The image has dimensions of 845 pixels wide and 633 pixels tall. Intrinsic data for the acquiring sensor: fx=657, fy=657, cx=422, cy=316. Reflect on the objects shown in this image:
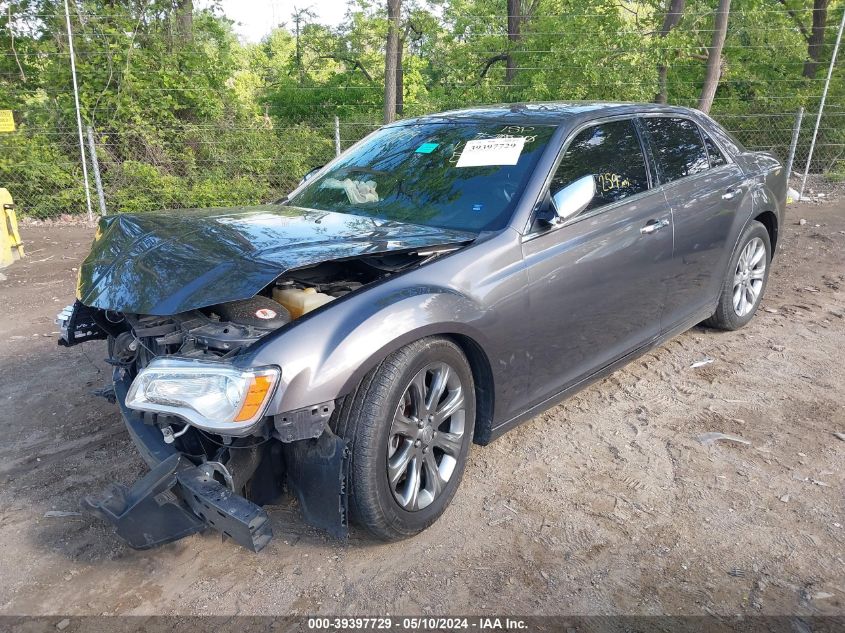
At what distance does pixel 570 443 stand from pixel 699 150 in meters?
2.35

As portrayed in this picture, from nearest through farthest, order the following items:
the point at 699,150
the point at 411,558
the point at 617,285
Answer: the point at 411,558
the point at 617,285
the point at 699,150

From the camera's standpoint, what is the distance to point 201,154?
39.3 feet

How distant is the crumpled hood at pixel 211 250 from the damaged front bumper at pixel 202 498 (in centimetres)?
60

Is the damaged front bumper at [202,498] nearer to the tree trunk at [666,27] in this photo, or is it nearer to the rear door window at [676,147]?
the rear door window at [676,147]

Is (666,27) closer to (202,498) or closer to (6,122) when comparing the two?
(6,122)

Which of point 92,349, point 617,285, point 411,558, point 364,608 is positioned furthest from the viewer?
point 92,349

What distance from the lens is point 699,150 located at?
14.9 ft

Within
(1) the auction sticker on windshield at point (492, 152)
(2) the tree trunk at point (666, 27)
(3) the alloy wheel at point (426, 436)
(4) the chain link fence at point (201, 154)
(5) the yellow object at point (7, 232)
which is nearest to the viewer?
(3) the alloy wheel at point (426, 436)

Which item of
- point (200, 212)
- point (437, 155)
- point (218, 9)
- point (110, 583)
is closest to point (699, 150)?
point (437, 155)

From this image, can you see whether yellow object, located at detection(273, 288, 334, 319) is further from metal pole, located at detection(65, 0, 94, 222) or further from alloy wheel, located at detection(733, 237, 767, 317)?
metal pole, located at detection(65, 0, 94, 222)

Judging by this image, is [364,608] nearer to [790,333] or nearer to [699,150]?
[699,150]

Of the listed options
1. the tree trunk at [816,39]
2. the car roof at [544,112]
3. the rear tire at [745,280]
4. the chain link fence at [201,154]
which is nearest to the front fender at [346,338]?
the car roof at [544,112]

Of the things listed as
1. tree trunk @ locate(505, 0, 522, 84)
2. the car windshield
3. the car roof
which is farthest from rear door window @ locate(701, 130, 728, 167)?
tree trunk @ locate(505, 0, 522, 84)

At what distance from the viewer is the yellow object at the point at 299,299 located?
2.73m
